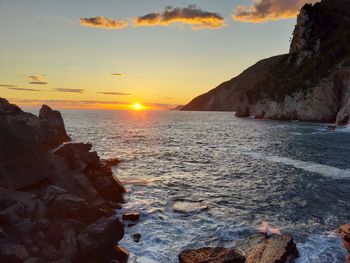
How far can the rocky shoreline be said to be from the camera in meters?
14.8

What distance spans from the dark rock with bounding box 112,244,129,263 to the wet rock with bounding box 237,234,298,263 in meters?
5.89

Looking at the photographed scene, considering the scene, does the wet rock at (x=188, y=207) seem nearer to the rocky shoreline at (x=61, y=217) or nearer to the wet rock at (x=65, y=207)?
the rocky shoreline at (x=61, y=217)

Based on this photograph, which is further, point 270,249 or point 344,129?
point 344,129

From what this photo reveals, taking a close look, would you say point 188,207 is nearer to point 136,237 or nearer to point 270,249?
point 136,237

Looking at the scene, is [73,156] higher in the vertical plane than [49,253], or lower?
higher

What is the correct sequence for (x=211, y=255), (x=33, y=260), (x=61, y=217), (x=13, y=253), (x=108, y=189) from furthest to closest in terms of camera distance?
1. (x=108, y=189)
2. (x=61, y=217)
3. (x=211, y=255)
4. (x=33, y=260)
5. (x=13, y=253)

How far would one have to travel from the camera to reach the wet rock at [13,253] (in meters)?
13.2

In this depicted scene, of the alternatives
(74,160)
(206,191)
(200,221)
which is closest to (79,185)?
(74,160)

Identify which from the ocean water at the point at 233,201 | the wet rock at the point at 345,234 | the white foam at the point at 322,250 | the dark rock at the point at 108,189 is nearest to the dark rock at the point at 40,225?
the ocean water at the point at 233,201

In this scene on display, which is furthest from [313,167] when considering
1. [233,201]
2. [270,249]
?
[270,249]

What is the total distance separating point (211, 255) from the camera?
1487 cm

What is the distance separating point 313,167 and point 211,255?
2668 centimetres

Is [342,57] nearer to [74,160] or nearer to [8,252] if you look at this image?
[74,160]

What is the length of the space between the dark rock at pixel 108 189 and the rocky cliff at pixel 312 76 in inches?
3217
